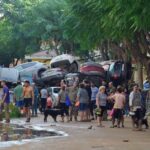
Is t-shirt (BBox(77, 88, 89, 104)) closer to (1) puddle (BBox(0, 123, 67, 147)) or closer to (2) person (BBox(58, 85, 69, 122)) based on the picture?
(2) person (BBox(58, 85, 69, 122))

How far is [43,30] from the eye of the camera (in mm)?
48625

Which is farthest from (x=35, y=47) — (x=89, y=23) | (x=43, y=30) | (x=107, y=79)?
(x=89, y=23)

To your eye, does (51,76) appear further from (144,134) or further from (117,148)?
(117,148)

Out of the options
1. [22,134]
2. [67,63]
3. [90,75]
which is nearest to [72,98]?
[22,134]

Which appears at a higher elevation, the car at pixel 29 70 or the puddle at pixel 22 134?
the car at pixel 29 70

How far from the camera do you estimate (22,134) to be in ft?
58.8

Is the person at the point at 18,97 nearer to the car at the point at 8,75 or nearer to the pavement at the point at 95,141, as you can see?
the pavement at the point at 95,141

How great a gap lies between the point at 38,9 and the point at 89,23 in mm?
23834

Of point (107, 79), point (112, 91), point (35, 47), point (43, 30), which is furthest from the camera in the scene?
point (35, 47)

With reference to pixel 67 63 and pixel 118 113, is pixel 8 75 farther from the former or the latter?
pixel 118 113

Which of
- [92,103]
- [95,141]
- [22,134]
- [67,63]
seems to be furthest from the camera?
[67,63]

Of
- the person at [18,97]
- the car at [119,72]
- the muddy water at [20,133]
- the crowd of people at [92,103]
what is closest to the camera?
the muddy water at [20,133]

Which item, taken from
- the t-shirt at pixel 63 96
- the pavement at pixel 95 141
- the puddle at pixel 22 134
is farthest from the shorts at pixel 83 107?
the pavement at pixel 95 141

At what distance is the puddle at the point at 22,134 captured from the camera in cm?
1565
